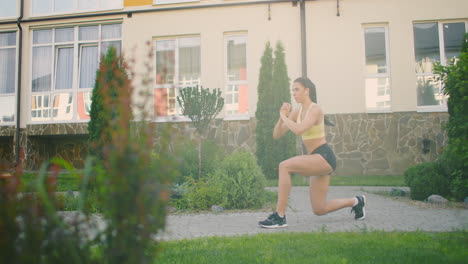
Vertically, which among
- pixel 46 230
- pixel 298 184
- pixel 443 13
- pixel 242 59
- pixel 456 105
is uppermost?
pixel 443 13

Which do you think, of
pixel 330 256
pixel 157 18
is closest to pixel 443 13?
pixel 157 18

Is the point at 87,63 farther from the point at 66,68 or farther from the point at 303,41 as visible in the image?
the point at 303,41

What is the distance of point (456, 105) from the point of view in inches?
217

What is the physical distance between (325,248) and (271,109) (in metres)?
7.78

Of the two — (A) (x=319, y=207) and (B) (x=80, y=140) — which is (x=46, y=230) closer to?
(A) (x=319, y=207)

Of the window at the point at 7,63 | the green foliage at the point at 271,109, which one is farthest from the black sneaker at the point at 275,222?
the window at the point at 7,63

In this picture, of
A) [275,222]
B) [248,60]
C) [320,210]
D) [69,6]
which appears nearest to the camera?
[275,222]

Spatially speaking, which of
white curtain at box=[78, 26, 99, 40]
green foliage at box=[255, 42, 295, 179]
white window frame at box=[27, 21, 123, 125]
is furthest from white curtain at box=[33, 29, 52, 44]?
green foliage at box=[255, 42, 295, 179]

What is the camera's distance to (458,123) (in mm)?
5309

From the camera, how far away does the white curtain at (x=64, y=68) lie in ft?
44.0

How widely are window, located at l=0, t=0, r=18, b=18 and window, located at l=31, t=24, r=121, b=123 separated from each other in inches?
54.0

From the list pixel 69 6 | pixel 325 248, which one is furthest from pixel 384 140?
pixel 69 6

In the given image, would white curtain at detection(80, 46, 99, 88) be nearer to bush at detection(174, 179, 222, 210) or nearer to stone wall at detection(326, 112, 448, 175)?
stone wall at detection(326, 112, 448, 175)

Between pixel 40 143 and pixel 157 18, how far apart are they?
6485mm
